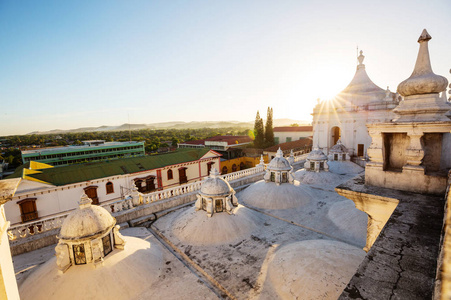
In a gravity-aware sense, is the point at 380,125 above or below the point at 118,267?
above

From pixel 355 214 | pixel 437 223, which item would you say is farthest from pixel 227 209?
pixel 437 223

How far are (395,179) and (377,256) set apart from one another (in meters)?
3.26

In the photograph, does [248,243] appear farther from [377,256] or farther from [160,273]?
[377,256]

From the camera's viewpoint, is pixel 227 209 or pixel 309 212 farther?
pixel 309 212

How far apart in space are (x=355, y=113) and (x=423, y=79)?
28889 mm

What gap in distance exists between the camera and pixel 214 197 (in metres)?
12.7

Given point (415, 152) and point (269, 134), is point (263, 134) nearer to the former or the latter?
point (269, 134)

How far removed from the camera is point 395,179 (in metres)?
5.72

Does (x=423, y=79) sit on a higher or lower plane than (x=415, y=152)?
higher

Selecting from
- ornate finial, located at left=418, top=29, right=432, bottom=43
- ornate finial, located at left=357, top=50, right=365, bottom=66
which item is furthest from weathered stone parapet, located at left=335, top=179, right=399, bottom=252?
ornate finial, located at left=357, top=50, right=365, bottom=66

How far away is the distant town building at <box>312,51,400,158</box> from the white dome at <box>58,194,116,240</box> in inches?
1253

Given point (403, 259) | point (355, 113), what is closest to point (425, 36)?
point (403, 259)

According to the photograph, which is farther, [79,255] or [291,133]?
[291,133]

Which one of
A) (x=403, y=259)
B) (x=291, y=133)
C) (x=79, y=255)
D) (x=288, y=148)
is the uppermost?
(x=403, y=259)
